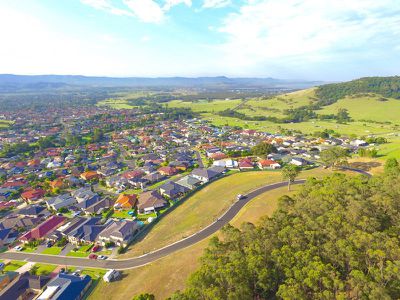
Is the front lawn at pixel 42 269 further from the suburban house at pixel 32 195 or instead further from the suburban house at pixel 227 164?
the suburban house at pixel 227 164

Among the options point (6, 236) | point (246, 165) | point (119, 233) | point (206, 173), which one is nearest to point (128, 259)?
point (119, 233)

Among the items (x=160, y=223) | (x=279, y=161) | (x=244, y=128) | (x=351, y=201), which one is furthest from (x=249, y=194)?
(x=244, y=128)

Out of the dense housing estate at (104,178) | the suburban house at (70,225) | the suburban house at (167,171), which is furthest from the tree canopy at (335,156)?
the suburban house at (70,225)

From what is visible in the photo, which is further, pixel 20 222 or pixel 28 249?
pixel 20 222

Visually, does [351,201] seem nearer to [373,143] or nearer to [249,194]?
[249,194]

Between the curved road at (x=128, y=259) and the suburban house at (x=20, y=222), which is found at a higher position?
the curved road at (x=128, y=259)

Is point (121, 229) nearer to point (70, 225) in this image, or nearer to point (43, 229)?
point (70, 225)
